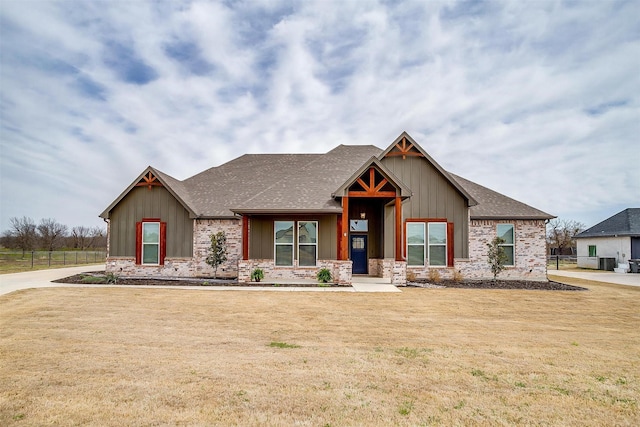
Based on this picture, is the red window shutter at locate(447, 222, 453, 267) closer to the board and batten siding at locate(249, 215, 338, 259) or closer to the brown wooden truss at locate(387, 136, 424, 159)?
the brown wooden truss at locate(387, 136, 424, 159)

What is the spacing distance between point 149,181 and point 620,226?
31.5 metres

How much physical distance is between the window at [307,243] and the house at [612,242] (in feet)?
75.4

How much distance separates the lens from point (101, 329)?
297 inches

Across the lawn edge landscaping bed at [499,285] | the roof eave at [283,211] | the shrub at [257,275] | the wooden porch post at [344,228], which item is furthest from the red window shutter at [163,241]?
the lawn edge landscaping bed at [499,285]

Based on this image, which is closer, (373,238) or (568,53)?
(568,53)

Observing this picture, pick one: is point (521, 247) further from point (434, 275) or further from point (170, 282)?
point (170, 282)

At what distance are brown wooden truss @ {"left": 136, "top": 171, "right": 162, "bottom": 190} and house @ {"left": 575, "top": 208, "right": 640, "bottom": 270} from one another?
3007 centimetres

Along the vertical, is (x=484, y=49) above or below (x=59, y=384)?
above

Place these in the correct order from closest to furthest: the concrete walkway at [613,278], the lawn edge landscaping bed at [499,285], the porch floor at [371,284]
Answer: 1. the porch floor at [371,284]
2. the lawn edge landscaping bed at [499,285]
3. the concrete walkway at [613,278]

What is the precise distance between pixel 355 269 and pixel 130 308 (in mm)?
10289

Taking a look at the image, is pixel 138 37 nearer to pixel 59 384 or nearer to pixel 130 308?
pixel 130 308

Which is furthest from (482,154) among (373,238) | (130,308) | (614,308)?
(130,308)

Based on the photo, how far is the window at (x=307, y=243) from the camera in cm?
1611

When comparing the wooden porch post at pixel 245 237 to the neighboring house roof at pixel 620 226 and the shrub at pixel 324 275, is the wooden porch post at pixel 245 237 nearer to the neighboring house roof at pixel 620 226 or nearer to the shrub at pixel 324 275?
the shrub at pixel 324 275
